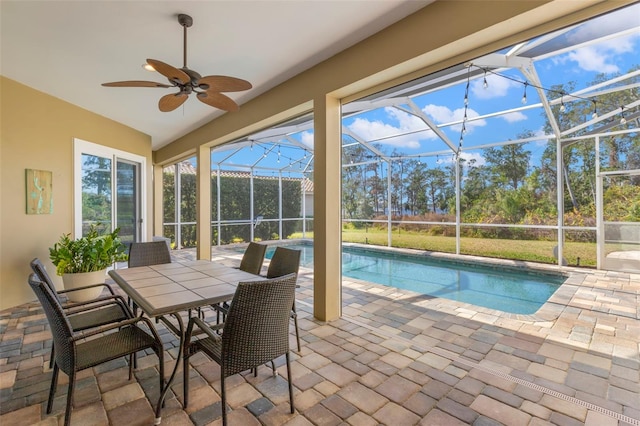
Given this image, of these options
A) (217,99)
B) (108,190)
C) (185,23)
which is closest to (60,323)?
(217,99)

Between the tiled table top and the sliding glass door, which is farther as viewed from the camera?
the sliding glass door

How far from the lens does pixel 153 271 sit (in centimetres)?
284

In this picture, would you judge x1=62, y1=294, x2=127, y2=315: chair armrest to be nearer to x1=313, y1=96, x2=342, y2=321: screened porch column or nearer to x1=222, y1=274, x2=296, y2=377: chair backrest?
x1=222, y1=274, x2=296, y2=377: chair backrest

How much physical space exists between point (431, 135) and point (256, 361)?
626cm

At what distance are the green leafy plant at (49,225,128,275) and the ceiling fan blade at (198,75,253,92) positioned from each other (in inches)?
118

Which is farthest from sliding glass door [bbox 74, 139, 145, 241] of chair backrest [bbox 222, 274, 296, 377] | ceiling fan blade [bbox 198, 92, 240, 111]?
chair backrest [bbox 222, 274, 296, 377]

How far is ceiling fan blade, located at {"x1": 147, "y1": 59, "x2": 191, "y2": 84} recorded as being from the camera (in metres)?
2.03

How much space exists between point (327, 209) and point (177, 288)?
1667 millimetres

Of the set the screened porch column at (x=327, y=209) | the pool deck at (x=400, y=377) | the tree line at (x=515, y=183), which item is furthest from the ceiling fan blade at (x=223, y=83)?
the tree line at (x=515, y=183)

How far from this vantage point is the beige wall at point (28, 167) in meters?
3.65

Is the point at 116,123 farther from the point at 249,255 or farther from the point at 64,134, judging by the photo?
the point at 249,255

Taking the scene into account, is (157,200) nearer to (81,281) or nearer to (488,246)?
(81,281)

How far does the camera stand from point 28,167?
3.91 meters

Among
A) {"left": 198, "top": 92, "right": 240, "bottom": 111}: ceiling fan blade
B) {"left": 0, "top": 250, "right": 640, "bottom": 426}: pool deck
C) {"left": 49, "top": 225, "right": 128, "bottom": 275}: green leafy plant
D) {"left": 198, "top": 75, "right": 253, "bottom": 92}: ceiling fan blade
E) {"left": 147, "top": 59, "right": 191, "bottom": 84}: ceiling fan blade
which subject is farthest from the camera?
{"left": 49, "top": 225, "right": 128, "bottom": 275}: green leafy plant
